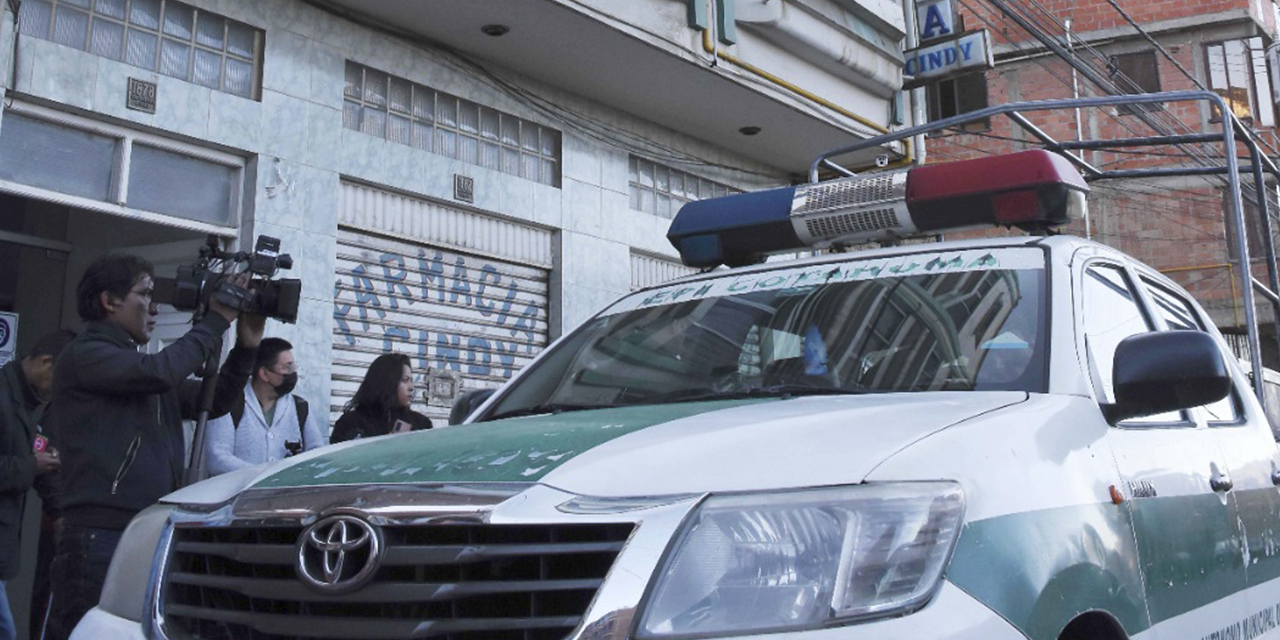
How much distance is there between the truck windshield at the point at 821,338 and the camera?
281 cm

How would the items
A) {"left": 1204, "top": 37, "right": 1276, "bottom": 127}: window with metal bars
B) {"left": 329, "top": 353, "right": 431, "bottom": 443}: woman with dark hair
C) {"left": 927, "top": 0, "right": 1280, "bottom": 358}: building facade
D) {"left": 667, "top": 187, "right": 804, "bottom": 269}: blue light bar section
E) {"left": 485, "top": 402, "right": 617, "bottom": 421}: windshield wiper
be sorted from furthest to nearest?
{"left": 1204, "top": 37, "right": 1276, "bottom": 127}: window with metal bars < {"left": 927, "top": 0, "right": 1280, "bottom": 358}: building facade < {"left": 329, "top": 353, "right": 431, "bottom": 443}: woman with dark hair < {"left": 667, "top": 187, "right": 804, "bottom": 269}: blue light bar section < {"left": 485, "top": 402, "right": 617, "bottom": 421}: windshield wiper

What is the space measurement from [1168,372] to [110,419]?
3.35m

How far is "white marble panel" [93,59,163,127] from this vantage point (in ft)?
23.1

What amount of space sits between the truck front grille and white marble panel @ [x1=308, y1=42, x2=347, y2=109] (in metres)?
6.77

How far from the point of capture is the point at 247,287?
4289 millimetres

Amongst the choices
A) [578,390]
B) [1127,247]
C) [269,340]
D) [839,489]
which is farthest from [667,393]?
[1127,247]

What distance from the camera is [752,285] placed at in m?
3.48

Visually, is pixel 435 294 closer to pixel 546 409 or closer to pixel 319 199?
pixel 319 199

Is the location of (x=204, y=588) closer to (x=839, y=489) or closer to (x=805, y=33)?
(x=839, y=489)

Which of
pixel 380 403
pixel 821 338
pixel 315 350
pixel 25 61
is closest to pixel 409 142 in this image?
pixel 315 350

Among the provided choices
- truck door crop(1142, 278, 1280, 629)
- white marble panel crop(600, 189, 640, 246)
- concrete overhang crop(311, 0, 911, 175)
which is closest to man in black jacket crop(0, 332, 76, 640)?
truck door crop(1142, 278, 1280, 629)

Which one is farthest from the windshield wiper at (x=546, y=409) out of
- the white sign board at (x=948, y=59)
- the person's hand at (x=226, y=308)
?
the white sign board at (x=948, y=59)

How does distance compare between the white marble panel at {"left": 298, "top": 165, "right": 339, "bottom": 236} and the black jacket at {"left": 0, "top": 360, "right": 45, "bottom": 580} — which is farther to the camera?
the white marble panel at {"left": 298, "top": 165, "right": 339, "bottom": 236}

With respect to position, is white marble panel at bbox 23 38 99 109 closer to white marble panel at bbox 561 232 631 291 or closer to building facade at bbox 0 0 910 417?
building facade at bbox 0 0 910 417
